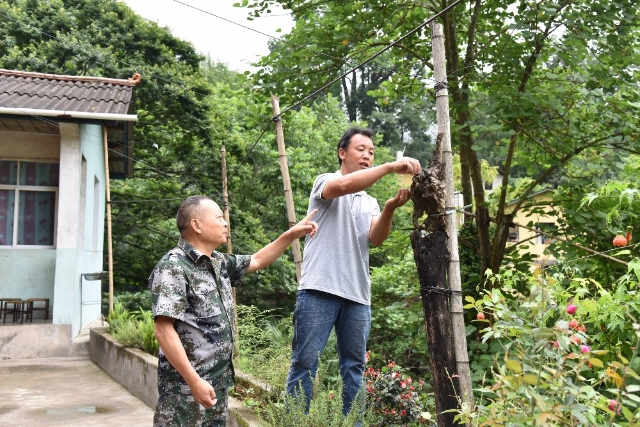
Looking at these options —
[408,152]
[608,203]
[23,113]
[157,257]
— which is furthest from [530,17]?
[408,152]

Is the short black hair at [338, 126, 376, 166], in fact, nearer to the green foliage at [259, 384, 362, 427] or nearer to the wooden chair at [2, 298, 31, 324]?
the green foliage at [259, 384, 362, 427]

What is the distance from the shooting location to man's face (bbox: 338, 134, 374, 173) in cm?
355

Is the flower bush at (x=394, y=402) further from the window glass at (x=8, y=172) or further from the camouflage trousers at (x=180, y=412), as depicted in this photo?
the window glass at (x=8, y=172)

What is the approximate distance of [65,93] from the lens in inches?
409

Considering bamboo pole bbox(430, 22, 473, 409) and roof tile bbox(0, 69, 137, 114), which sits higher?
roof tile bbox(0, 69, 137, 114)

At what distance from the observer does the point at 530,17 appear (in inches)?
261

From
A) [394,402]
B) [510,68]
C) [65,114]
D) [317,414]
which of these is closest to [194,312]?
[317,414]

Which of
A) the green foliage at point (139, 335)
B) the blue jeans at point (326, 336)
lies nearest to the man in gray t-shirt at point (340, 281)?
the blue jeans at point (326, 336)

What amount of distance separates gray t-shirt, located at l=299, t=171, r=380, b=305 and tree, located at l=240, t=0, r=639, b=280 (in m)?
3.20

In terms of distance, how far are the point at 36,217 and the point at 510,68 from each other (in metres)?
7.06

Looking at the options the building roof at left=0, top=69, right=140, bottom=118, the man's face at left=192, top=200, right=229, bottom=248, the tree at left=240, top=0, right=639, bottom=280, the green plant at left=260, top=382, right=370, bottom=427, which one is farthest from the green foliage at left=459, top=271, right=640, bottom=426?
the building roof at left=0, top=69, right=140, bottom=118

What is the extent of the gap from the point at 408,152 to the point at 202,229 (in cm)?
3412

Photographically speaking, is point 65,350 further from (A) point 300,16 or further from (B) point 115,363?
(A) point 300,16

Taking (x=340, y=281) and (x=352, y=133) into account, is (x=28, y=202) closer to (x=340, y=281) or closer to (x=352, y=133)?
(x=352, y=133)
